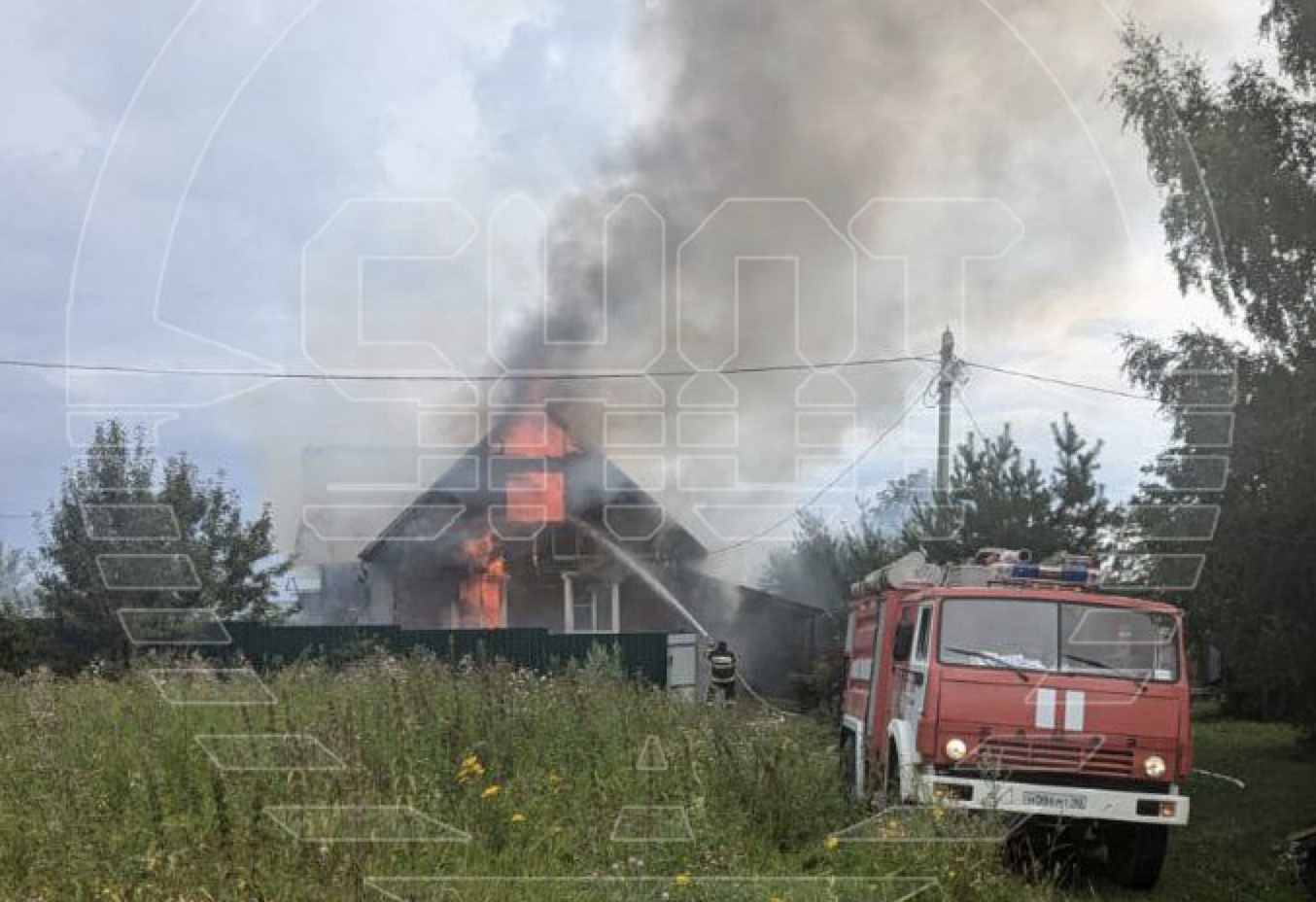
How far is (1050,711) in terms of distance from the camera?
26.5ft

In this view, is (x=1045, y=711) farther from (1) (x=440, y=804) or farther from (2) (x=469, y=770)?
(1) (x=440, y=804)

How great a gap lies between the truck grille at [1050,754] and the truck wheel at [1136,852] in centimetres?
74

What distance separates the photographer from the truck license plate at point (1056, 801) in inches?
311

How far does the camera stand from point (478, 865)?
6137mm

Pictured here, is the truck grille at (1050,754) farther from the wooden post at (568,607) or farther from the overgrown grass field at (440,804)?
the wooden post at (568,607)

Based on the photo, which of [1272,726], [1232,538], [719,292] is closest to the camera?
[1232,538]

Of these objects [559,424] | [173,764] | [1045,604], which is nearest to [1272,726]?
[559,424]

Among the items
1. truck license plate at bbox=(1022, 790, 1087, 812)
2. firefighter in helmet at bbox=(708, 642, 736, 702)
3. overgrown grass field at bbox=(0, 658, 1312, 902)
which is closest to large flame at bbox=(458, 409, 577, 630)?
firefighter in helmet at bbox=(708, 642, 736, 702)

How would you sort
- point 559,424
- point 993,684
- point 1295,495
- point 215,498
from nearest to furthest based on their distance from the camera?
point 993,684
point 1295,495
point 215,498
point 559,424

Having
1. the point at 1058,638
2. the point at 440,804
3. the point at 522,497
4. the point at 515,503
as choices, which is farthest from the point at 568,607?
the point at 440,804

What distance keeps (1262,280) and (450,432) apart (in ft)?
38.1

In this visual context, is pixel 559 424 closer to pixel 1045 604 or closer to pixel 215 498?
pixel 215 498

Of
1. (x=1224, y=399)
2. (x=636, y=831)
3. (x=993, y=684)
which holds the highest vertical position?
(x=1224, y=399)

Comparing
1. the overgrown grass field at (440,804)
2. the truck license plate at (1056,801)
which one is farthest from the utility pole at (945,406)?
the truck license plate at (1056,801)
